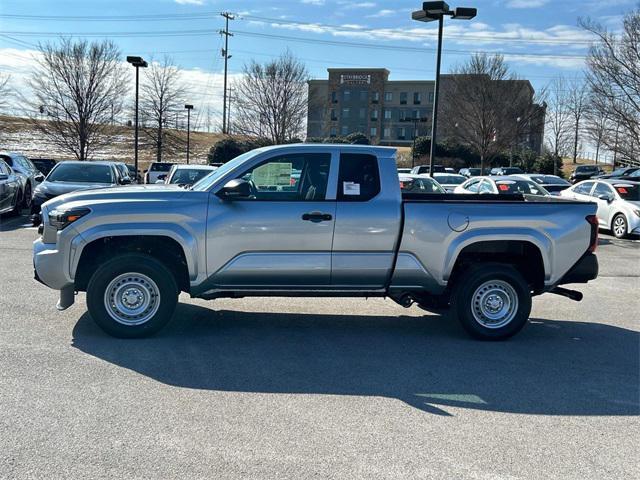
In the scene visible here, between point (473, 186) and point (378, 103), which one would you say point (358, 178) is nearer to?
point (473, 186)

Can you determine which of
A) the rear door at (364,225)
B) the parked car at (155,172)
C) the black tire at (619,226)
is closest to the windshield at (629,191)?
the black tire at (619,226)

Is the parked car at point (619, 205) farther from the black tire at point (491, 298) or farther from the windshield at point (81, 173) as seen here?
the windshield at point (81, 173)

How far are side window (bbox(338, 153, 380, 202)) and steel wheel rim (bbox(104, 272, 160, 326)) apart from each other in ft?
7.12

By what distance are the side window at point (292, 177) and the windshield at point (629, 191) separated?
1328 centimetres

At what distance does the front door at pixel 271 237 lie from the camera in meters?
6.19

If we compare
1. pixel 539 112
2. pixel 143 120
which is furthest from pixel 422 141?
pixel 143 120

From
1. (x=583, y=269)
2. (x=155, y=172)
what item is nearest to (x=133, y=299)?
(x=583, y=269)

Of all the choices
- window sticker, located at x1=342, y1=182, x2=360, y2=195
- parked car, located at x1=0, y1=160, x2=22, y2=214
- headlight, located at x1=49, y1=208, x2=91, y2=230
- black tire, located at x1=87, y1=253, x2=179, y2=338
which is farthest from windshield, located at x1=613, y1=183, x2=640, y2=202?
parked car, located at x1=0, y1=160, x2=22, y2=214

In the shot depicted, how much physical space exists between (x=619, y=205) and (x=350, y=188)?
514 inches

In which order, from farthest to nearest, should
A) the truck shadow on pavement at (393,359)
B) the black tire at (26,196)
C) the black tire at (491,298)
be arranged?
the black tire at (26,196)
the black tire at (491,298)
the truck shadow on pavement at (393,359)

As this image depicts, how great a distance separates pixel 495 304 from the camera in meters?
6.68

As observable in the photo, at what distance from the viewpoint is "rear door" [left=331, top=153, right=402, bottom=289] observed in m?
6.31

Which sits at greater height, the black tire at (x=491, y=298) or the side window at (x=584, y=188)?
the side window at (x=584, y=188)

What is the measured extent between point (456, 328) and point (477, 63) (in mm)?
35466
